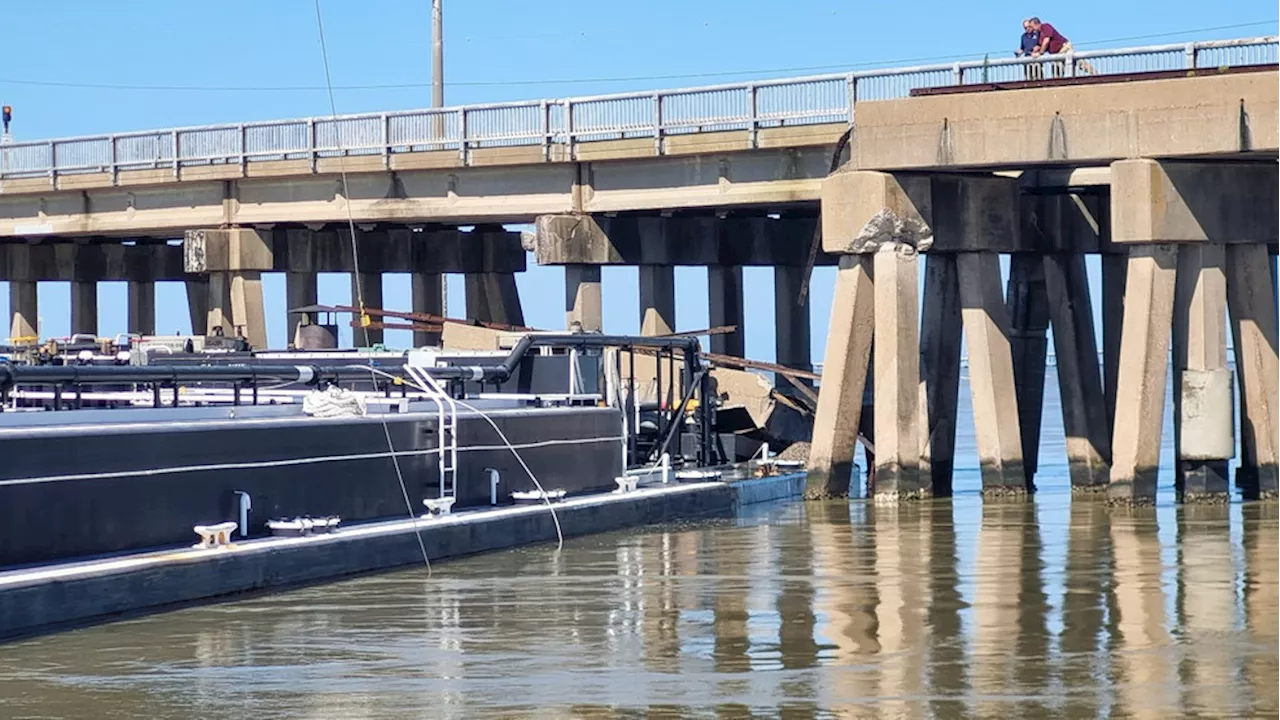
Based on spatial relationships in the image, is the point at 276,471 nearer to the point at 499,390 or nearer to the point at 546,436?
the point at 546,436

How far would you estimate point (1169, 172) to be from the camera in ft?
96.3

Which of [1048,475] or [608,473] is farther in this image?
[1048,475]

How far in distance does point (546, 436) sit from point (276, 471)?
596cm

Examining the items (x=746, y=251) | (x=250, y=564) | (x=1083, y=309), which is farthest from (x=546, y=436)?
(x=746, y=251)

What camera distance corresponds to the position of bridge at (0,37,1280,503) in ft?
96.5

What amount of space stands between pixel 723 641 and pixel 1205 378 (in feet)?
47.9

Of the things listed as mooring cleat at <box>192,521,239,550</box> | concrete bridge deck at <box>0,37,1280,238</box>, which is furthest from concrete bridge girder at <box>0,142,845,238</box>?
mooring cleat at <box>192,521,239,550</box>

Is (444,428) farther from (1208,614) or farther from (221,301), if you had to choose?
(221,301)

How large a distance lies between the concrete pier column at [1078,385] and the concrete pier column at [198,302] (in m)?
31.8

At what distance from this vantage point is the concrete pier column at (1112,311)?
3625 cm

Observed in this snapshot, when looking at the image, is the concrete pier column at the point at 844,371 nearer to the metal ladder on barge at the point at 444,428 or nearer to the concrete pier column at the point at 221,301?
the metal ladder on barge at the point at 444,428

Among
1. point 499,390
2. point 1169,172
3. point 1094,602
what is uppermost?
point 1169,172

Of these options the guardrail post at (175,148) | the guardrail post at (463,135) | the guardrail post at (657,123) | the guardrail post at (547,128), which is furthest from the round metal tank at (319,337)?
the guardrail post at (175,148)

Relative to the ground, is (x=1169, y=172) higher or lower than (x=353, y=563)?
higher
